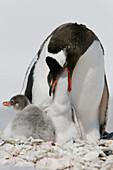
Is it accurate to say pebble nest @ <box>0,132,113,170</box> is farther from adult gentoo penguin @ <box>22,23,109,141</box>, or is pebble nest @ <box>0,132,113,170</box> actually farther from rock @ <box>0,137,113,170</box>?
adult gentoo penguin @ <box>22,23,109,141</box>

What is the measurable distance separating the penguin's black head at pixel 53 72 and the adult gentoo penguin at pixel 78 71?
47 mm

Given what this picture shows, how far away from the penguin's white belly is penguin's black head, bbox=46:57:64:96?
184 millimetres

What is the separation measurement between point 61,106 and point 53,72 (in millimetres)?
282

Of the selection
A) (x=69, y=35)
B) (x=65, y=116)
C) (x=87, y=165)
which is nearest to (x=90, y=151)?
(x=87, y=165)

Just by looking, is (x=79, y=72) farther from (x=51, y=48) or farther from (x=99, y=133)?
(x=99, y=133)

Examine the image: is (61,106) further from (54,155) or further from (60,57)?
(54,155)

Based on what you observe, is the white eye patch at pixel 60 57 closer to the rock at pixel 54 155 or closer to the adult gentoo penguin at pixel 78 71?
the adult gentoo penguin at pixel 78 71

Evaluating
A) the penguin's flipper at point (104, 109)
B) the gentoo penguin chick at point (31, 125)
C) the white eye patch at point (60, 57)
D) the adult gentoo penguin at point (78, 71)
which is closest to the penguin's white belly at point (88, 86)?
the adult gentoo penguin at point (78, 71)

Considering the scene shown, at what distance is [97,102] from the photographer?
135 inches

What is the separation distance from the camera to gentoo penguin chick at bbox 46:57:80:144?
10.1ft

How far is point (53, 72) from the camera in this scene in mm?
3072

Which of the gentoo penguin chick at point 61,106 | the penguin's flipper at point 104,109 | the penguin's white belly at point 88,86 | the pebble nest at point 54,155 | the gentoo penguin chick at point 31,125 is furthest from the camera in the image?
the penguin's flipper at point 104,109

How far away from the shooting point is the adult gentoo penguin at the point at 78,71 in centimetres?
301

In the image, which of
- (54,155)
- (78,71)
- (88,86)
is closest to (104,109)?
(88,86)
